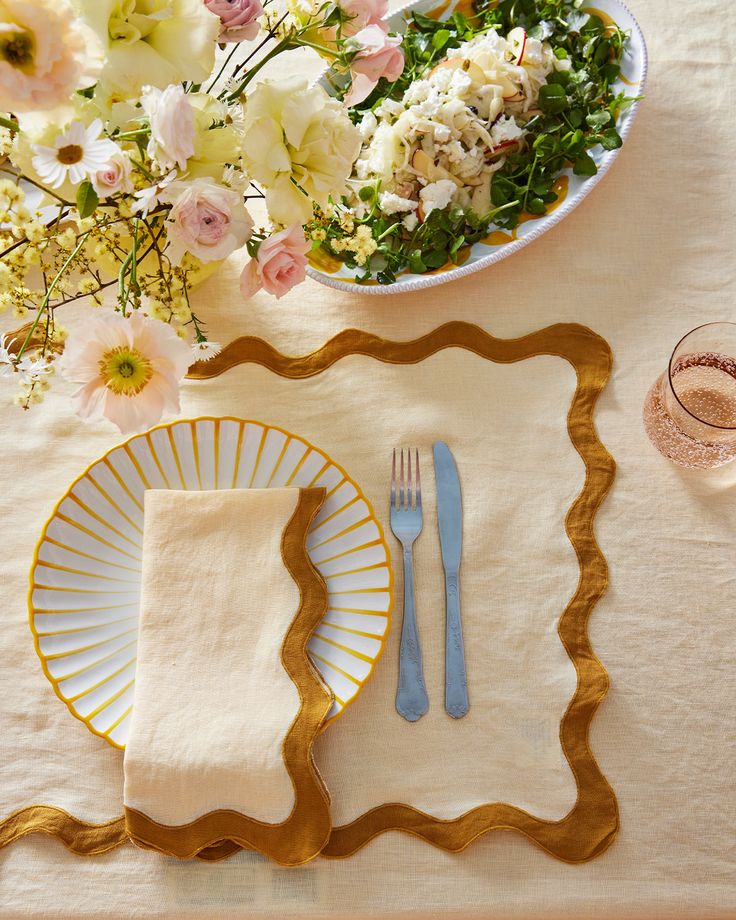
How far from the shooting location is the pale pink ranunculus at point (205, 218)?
54 centimetres

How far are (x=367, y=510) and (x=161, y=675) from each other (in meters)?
0.25

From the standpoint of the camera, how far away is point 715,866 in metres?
0.70

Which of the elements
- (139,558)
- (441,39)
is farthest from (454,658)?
(441,39)

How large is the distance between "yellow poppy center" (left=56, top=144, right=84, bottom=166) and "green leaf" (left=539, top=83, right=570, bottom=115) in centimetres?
58

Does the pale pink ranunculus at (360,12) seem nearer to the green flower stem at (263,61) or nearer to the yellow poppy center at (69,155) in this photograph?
the green flower stem at (263,61)

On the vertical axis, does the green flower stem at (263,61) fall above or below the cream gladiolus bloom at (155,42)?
above

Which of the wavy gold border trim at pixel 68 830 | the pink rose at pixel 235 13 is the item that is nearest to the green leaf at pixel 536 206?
the pink rose at pixel 235 13

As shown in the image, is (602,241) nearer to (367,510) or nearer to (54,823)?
(367,510)

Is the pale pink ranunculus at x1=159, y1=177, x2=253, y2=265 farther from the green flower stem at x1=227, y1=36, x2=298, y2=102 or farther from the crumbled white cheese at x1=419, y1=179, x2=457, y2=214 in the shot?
the crumbled white cheese at x1=419, y1=179, x2=457, y2=214

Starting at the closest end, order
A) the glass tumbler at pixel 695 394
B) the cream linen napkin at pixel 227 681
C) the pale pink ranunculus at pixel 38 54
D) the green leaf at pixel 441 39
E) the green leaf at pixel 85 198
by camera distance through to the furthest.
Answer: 1. the pale pink ranunculus at pixel 38 54
2. the green leaf at pixel 85 198
3. the cream linen napkin at pixel 227 681
4. the glass tumbler at pixel 695 394
5. the green leaf at pixel 441 39

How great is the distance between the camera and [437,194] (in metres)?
0.85

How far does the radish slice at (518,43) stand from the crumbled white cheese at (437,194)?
17 centimetres

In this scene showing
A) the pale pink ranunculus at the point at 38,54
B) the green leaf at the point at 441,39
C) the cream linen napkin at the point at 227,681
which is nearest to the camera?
the pale pink ranunculus at the point at 38,54

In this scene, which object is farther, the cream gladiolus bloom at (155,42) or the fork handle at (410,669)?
the fork handle at (410,669)
